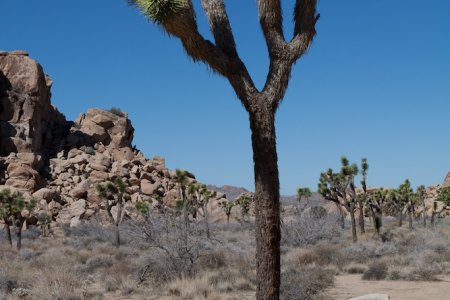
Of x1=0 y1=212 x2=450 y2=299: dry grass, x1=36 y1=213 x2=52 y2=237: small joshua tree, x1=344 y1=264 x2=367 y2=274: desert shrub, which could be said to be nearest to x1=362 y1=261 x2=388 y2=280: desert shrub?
x1=0 y1=212 x2=450 y2=299: dry grass

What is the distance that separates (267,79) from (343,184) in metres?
23.5

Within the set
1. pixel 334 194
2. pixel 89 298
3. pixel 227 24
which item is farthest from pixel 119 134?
pixel 227 24

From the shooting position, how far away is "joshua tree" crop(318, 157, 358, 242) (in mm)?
28969

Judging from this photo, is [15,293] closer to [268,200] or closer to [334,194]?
[268,200]

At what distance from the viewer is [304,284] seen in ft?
40.7

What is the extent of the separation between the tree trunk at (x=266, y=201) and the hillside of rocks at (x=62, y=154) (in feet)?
130

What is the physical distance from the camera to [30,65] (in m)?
54.8

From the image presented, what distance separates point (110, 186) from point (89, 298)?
2210cm

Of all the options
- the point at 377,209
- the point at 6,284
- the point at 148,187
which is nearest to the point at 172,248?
the point at 6,284

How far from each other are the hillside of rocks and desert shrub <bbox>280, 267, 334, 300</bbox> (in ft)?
108

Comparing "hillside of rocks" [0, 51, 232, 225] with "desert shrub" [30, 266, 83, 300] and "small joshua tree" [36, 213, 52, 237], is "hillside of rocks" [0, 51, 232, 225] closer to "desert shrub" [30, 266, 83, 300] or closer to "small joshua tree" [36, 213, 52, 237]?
"small joshua tree" [36, 213, 52, 237]

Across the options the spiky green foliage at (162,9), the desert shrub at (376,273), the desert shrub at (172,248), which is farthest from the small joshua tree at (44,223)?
the spiky green foliage at (162,9)

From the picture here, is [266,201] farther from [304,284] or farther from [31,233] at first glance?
[31,233]

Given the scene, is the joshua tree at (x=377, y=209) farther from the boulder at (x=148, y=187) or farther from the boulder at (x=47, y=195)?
the boulder at (x=47, y=195)
